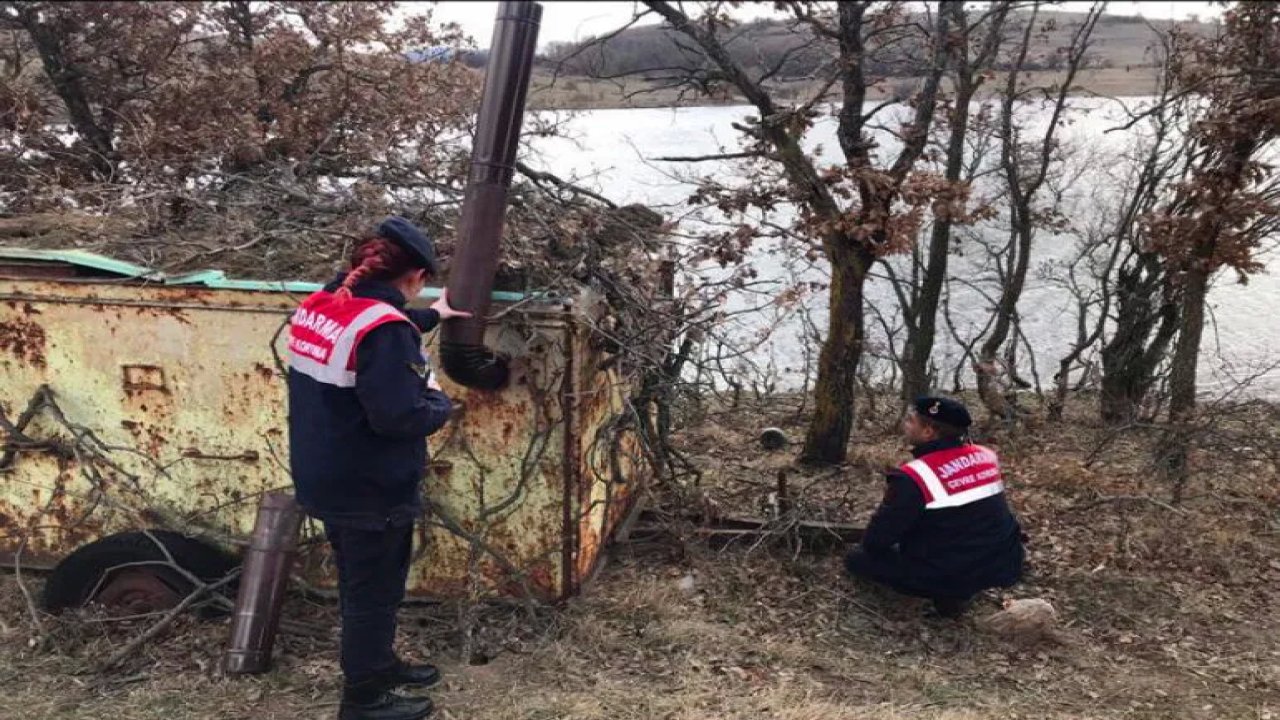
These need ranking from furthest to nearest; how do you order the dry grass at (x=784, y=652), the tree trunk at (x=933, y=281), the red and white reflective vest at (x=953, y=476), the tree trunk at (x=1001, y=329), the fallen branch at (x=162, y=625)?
the tree trunk at (x=1001, y=329) → the tree trunk at (x=933, y=281) → the red and white reflective vest at (x=953, y=476) → the fallen branch at (x=162, y=625) → the dry grass at (x=784, y=652)

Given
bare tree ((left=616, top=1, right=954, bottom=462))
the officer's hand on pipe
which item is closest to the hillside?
bare tree ((left=616, top=1, right=954, bottom=462))

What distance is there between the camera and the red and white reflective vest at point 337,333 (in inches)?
115

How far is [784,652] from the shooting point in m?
4.29

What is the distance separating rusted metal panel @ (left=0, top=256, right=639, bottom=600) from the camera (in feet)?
13.3

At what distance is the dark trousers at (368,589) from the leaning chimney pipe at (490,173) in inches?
33.5

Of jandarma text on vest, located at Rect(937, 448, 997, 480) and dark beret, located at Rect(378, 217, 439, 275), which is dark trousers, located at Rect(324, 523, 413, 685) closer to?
dark beret, located at Rect(378, 217, 439, 275)

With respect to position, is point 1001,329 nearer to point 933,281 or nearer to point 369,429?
point 933,281

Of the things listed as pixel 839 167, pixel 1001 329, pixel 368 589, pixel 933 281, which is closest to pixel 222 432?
pixel 368 589

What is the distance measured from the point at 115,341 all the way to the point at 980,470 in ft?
13.3

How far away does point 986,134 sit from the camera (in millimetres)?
11625

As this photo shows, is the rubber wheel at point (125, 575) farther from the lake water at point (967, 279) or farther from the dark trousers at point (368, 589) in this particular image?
the lake water at point (967, 279)

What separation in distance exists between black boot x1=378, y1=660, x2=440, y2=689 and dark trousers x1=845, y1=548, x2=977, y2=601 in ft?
7.34

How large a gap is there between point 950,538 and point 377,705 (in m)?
2.72

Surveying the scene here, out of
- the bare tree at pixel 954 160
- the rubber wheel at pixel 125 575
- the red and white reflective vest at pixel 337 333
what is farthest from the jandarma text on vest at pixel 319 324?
the bare tree at pixel 954 160
